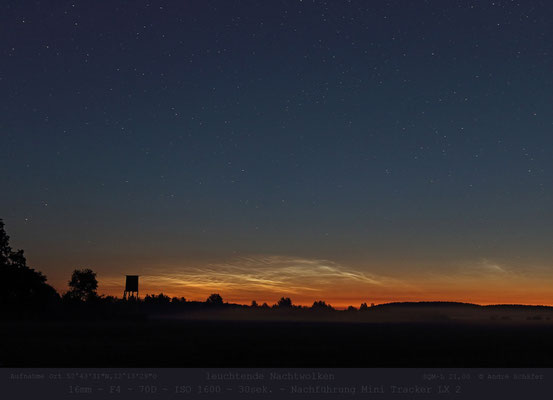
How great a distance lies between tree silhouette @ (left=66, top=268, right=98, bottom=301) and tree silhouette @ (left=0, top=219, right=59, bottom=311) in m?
27.7

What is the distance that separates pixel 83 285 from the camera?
327 ft

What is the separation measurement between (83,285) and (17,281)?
30822 millimetres

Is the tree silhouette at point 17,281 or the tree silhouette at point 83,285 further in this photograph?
the tree silhouette at point 83,285

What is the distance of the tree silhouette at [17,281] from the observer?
68875 millimetres

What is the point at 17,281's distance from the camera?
2726 inches

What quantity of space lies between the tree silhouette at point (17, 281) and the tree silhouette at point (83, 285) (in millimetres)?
27664

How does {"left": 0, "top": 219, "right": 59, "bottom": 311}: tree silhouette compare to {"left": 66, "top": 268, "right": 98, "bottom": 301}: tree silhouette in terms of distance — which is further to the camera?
{"left": 66, "top": 268, "right": 98, "bottom": 301}: tree silhouette

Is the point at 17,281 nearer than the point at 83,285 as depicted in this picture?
Yes

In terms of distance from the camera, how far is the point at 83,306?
299 feet

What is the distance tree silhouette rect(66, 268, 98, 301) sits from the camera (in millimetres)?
99188
